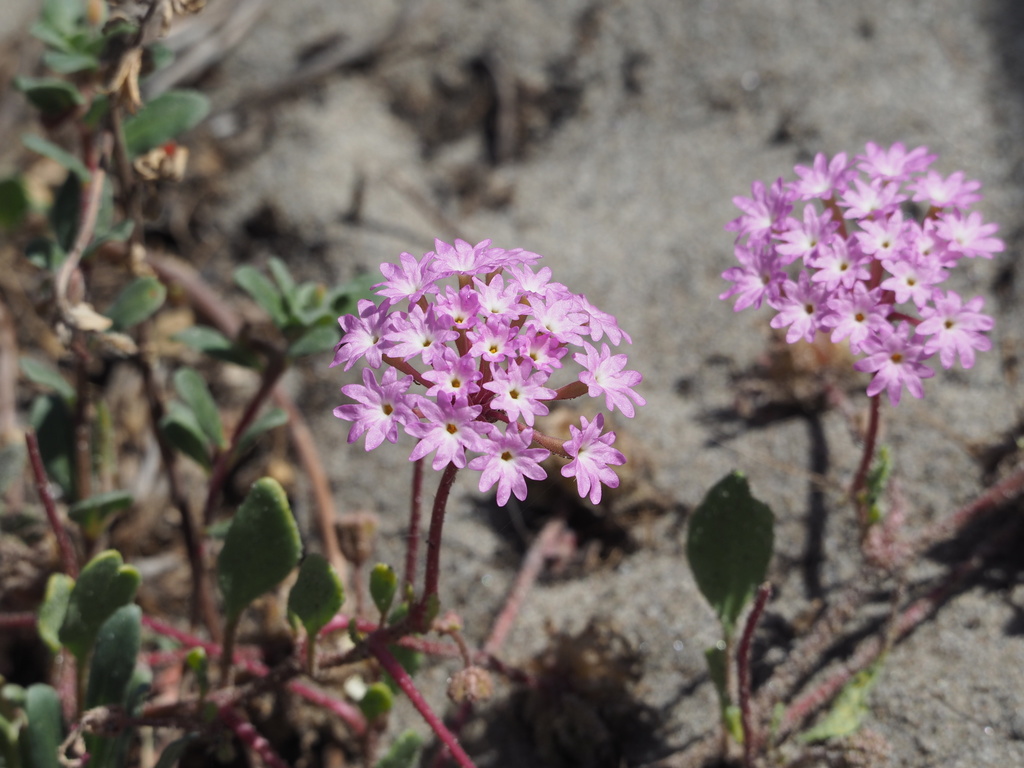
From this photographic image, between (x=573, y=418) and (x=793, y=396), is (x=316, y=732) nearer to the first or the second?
(x=573, y=418)

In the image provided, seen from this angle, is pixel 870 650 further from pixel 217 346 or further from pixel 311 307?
pixel 217 346

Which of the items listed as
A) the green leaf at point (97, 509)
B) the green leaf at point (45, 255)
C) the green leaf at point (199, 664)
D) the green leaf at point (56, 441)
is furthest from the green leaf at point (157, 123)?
the green leaf at point (199, 664)

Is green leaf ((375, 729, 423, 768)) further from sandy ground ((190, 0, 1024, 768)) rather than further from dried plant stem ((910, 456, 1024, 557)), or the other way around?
dried plant stem ((910, 456, 1024, 557))

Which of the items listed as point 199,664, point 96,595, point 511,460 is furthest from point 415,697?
point 96,595

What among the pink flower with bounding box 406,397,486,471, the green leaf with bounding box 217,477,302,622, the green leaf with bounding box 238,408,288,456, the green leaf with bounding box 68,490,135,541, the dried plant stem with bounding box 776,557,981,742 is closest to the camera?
the pink flower with bounding box 406,397,486,471

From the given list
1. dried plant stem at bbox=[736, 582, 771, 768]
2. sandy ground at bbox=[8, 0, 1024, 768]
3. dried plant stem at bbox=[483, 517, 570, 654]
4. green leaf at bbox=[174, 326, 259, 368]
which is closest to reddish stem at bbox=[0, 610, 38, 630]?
green leaf at bbox=[174, 326, 259, 368]

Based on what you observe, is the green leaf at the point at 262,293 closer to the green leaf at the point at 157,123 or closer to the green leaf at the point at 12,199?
the green leaf at the point at 157,123

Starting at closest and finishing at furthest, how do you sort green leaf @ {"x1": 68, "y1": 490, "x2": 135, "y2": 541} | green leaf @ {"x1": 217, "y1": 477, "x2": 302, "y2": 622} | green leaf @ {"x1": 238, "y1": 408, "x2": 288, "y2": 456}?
green leaf @ {"x1": 217, "y1": 477, "x2": 302, "y2": 622}, green leaf @ {"x1": 68, "y1": 490, "x2": 135, "y2": 541}, green leaf @ {"x1": 238, "y1": 408, "x2": 288, "y2": 456}

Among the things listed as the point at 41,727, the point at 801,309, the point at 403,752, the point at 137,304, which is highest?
the point at 801,309
